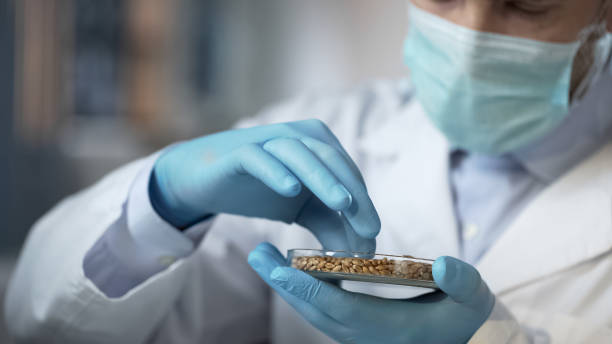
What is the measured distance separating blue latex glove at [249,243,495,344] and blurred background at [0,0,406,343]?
1.89 meters

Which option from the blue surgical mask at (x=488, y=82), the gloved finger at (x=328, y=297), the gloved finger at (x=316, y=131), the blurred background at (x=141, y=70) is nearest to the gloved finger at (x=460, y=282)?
the gloved finger at (x=328, y=297)

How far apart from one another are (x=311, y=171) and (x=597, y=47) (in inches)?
25.2

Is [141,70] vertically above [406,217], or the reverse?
[406,217]

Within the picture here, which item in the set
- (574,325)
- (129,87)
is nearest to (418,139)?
(574,325)

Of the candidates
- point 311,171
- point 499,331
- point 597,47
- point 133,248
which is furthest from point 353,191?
point 597,47

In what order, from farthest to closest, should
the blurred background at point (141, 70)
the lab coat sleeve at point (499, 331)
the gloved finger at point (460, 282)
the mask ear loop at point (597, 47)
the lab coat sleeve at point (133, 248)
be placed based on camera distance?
the blurred background at point (141, 70) → the mask ear loop at point (597, 47) → the lab coat sleeve at point (133, 248) → the lab coat sleeve at point (499, 331) → the gloved finger at point (460, 282)

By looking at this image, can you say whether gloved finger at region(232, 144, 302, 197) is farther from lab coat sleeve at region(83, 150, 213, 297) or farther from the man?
lab coat sleeve at region(83, 150, 213, 297)

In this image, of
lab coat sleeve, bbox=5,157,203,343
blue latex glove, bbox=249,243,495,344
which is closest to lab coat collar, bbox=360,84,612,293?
blue latex glove, bbox=249,243,495,344

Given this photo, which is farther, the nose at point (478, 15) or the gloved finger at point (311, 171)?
the nose at point (478, 15)

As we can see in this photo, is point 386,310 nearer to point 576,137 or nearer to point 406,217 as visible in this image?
point 406,217

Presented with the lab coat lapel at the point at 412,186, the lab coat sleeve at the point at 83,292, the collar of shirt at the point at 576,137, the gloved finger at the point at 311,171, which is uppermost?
the gloved finger at the point at 311,171

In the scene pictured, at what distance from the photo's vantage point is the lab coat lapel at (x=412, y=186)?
107 centimetres

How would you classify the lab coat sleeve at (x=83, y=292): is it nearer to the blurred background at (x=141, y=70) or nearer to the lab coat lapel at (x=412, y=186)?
the lab coat lapel at (x=412, y=186)

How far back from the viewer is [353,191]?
27.9 inches
